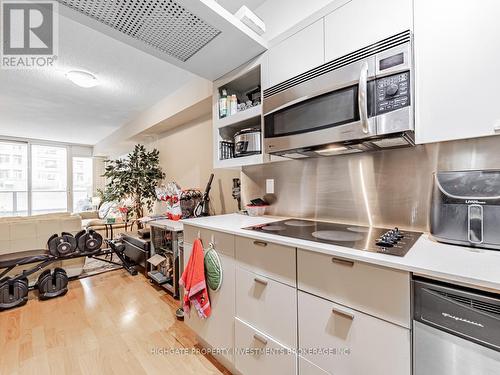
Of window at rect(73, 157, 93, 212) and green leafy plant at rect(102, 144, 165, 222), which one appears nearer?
green leafy plant at rect(102, 144, 165, 222)

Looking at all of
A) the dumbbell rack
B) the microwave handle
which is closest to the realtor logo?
the microwave handle

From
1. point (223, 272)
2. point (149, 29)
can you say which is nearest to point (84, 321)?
point (223, 272)

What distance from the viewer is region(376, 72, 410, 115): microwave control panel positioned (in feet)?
3.12

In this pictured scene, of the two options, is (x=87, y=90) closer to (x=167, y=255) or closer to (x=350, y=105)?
(x=167, y=255)

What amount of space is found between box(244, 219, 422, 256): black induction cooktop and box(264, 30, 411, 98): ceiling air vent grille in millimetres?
847

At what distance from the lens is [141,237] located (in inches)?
122

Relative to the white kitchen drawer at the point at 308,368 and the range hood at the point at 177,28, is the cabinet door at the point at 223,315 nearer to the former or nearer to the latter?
the white kitchen drawer at the point at 308,368

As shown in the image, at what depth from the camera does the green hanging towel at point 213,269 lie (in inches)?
56.1

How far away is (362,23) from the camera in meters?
1.11

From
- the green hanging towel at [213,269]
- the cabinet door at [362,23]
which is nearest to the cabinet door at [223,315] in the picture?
the green hanging towel at [213,269]

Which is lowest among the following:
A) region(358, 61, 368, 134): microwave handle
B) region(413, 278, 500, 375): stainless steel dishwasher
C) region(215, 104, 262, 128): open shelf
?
region(413, 278, 500, 375): stainless steel dishwasher

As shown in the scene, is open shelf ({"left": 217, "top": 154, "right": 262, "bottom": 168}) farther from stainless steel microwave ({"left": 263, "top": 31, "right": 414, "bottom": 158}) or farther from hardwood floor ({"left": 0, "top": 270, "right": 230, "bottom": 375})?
hardwood floor ({"left": 0, "top": 270, "right": 230, "bottom": 375})

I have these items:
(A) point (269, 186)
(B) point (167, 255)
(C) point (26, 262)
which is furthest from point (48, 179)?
(A) point (269, 186)

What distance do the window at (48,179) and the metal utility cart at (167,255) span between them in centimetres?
532
